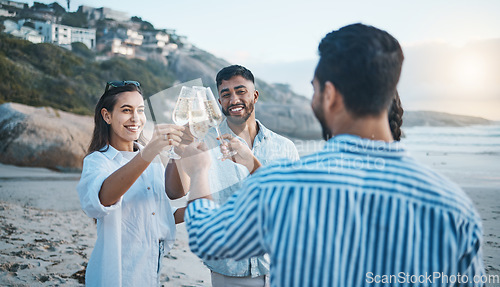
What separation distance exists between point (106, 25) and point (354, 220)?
5350 centimetres

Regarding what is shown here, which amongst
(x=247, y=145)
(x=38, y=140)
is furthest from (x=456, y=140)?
(x=247, y=145)

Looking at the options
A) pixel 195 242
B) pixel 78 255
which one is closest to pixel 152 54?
pixel 78 255

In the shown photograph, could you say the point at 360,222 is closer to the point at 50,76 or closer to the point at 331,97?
the point at 331,97

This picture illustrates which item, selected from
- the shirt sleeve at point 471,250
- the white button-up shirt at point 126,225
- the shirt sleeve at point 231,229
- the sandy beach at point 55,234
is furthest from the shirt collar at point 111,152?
the sandy beach at point 55,234

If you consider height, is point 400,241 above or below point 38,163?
below

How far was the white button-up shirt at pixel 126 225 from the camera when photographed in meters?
2.10

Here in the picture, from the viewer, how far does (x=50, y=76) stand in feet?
74.6

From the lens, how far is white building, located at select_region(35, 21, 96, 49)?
31308mm

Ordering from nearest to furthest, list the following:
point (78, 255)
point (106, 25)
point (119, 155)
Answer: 1. point (119, 155)
2. point (78, 255)
3. point (106, 25)

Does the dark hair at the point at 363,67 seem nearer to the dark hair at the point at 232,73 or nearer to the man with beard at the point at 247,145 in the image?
the man with beard at the point at 247,145

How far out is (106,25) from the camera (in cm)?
4853

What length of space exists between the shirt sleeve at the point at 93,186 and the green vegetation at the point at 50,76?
678 inches

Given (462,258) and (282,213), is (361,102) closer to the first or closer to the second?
(282,213)

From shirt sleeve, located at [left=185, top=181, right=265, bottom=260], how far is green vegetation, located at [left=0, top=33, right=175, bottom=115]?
18462 millimetres
